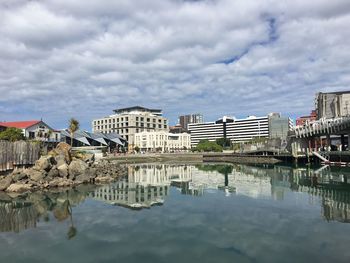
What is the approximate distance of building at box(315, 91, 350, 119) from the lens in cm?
11588

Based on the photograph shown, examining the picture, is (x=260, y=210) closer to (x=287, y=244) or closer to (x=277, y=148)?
(x=287, y=244)

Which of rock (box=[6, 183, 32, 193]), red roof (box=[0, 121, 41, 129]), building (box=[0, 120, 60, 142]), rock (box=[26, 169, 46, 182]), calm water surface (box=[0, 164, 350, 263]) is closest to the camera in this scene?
calm water surface (box=[0, 164, 350, 263])

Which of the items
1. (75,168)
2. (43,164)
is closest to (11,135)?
(75,168)

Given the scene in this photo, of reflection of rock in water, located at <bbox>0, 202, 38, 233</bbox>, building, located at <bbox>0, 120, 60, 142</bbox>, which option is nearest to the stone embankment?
reflection of rock in water, located at <bbox>0, 202, 38, 233</bbox>

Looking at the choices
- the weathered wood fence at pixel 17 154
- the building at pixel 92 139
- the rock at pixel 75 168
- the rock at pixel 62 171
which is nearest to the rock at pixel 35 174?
the rock at pixel 62 171

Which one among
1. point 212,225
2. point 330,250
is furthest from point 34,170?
point 330,250

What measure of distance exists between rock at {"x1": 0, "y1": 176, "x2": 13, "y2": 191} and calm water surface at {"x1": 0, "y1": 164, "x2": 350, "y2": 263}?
457 centimetres

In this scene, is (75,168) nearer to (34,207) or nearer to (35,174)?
(35,174)

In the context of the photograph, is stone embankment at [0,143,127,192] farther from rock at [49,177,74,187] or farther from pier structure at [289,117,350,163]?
pier structure at [289,117,350,163]

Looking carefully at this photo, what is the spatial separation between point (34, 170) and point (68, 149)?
44.7ft

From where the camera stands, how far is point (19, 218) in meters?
30.0

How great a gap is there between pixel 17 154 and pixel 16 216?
80.5ft

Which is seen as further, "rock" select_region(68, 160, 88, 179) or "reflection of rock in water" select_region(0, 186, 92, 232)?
"rock" select_region(68, 160, 88, 179)

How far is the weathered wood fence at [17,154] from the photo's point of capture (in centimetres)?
5028
